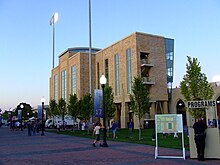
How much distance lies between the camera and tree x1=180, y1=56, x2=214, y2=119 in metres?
16.9

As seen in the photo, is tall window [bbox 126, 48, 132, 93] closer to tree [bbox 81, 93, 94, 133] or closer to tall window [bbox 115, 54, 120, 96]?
tall window [bbox 115, 54, 120, 96]

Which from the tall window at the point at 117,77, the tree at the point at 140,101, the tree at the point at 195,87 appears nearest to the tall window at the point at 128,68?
the tall window at the point at 117,77

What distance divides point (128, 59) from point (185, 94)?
35659mm

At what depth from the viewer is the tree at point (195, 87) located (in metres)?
16.9

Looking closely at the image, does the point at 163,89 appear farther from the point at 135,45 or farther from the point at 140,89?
Result: the point at 140,89

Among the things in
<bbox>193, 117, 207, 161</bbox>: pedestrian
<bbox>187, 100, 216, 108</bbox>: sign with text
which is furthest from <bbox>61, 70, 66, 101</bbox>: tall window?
<bbox>193, 117, 207, 161</bbox>: pedestrian

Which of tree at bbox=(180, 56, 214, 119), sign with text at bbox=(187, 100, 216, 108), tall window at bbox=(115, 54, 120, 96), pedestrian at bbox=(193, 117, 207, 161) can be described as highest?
tall window at bbox=(115, 54, 120, 96)

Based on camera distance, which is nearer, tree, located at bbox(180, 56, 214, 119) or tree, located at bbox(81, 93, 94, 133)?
tree, located at bbox(180, 56, 214, 119)

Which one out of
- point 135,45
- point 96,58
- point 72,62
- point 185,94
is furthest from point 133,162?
point 72,62

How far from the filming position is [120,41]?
180 feet

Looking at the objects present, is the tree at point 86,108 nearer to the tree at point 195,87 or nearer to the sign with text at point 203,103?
the tree at point 195,87

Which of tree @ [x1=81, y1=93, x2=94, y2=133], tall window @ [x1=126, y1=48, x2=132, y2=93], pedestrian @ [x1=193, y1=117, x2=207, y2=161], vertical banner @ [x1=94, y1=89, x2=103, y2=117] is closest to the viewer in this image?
pedestrian @ [x1=193, y1=117, x2=207, y2=161]

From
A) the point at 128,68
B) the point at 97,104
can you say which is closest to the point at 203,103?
the point at 97,104

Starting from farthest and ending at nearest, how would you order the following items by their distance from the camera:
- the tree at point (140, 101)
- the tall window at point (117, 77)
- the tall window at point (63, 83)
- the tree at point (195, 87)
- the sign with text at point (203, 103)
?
the tall window at point (63, 83) → the tall window at point (117, 77) → the tree at point (140, 101) → the tree at point (195, 87) → the sign with text at point (203, 103)
